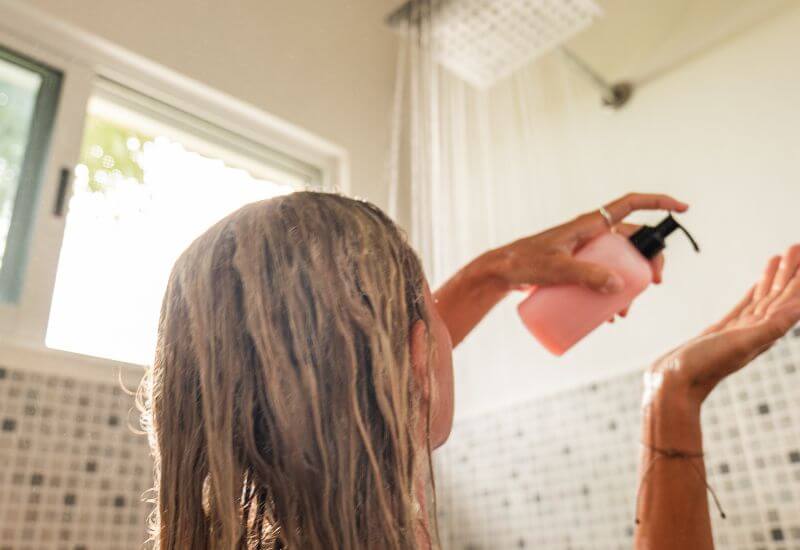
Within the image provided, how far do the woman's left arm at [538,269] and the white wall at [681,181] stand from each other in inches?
15.0

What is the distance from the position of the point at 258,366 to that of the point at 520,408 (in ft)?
3.17

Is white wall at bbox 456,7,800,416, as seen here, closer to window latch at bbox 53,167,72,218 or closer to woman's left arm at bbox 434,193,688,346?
woman's left arm at bbox 434,193,688,346

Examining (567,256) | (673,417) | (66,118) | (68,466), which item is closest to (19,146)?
(66,118)

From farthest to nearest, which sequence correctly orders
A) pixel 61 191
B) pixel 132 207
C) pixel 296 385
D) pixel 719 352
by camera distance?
1. pixel 132 207
2. pixel 61 191
3. pixel 719 352
4. pixel 296 385

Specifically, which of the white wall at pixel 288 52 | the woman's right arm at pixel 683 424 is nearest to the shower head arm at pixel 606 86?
the white wall at pixel 288 52

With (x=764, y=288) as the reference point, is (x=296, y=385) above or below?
below

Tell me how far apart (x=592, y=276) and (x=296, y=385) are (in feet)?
1.34

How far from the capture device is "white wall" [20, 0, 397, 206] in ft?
4.75

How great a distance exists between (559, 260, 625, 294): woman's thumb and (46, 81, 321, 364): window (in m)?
0.59

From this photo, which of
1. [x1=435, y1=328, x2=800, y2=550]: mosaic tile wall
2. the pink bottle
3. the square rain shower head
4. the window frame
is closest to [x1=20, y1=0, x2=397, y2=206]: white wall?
the window frame

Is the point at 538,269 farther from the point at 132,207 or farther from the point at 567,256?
the point at 132,207

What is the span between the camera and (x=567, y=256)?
2.96 feet

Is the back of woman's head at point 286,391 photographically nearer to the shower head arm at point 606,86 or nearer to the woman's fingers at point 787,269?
the woman's fingers at point 787,269

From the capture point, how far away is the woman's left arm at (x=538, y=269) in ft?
2.90
